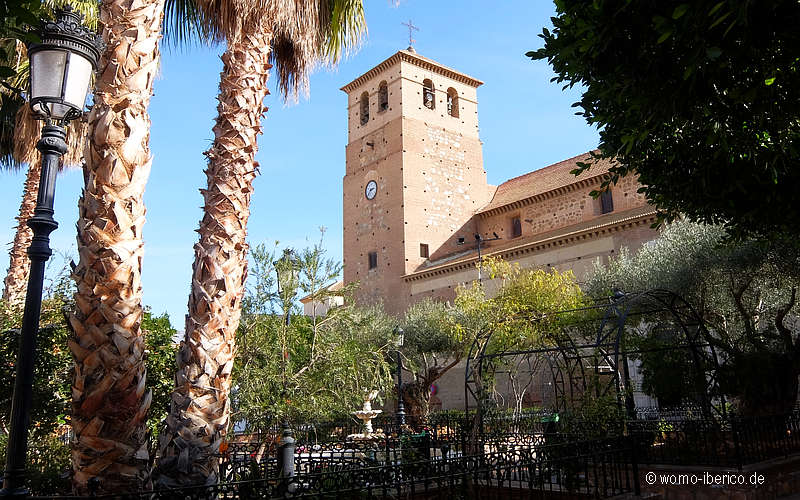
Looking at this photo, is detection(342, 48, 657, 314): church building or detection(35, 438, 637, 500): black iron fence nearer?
detection(35, 438, 637, 500): black iron fence

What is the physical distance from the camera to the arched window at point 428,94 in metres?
35.2

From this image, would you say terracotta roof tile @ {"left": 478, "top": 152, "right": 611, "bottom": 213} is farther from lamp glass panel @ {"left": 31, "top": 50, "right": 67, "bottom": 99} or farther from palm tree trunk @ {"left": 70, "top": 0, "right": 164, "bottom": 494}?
lamp glass panel @ {"left": 31, "top": 50, "right": 67, "bottom": 99}

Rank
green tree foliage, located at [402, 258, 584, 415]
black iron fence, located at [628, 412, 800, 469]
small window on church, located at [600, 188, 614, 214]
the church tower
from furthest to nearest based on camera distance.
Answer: the church tower < small window on church, located at [600, 188, 614, 214] < green tree foliage, located at [402, 258, 584, 415] < black iron fence, located at [628, 412, 800, 469]

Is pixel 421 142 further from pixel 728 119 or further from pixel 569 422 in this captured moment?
pixel 728 119

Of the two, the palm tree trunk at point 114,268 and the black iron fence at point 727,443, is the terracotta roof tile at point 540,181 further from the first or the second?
the palm tree trunk at point 114,268

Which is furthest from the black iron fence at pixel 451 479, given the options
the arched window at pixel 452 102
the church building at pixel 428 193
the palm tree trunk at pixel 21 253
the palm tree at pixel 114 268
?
the arched window at pixel 452 102

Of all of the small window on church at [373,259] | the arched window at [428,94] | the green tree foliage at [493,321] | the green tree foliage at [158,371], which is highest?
the arched window at [428,94]

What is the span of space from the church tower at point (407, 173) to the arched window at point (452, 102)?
64 millimetres

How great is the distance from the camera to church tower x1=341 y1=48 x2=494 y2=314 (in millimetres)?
32531

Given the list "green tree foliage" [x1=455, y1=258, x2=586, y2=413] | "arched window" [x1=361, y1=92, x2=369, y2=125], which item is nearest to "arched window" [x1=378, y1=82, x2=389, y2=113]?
"arched window" [x1=361, y1=92, x2=369, y2=125]

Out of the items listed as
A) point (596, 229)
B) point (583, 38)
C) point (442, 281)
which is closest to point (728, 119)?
point (583, 38)

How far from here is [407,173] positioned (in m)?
32.9

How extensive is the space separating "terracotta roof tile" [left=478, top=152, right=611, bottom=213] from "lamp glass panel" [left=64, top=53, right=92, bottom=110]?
25.4 metres

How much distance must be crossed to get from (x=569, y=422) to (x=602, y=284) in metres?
11.5
